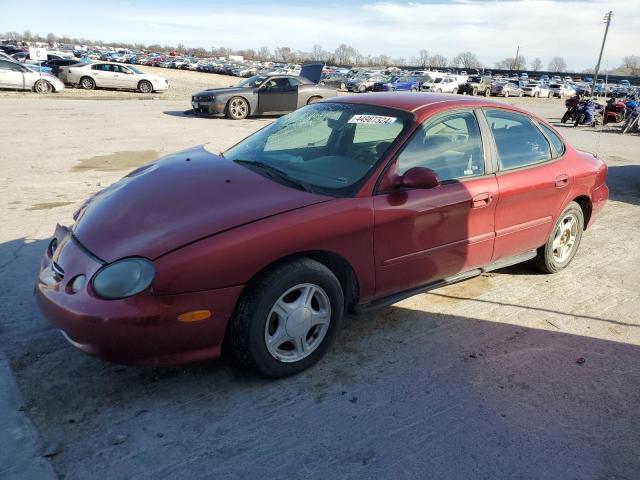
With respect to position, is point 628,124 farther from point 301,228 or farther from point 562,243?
point 301,228

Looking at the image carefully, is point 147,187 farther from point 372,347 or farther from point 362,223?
point 372,347

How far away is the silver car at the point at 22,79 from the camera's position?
819 inches

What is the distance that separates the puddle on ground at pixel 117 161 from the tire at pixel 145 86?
16.7m

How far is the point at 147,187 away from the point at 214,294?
39.5 inches

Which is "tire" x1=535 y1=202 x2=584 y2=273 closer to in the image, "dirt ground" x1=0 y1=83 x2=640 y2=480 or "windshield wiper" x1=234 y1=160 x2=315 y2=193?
"dirt ground" x1=0 y1=83 x2=640 y2=480

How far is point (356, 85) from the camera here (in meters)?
38.1

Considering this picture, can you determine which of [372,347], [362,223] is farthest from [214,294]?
[372,347]

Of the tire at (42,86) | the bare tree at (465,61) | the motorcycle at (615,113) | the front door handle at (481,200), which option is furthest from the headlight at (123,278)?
the bare tree at (465,61)

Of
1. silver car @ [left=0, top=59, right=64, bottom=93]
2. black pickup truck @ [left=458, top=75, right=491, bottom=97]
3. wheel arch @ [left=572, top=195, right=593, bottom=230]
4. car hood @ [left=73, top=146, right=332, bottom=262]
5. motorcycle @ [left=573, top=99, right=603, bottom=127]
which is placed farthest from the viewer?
black pickup truck @ [left=458, top=75, right=491, bottom=97]

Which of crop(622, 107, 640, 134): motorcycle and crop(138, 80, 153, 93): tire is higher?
crop(622, 107, 640, 134): motorcycle

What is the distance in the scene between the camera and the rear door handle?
14.4 ft

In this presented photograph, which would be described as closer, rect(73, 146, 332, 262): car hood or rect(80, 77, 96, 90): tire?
rect(73, 146, 332, 262): car hood

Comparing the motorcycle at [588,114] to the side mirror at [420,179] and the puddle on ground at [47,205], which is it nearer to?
the puddle on ground at [47,205]

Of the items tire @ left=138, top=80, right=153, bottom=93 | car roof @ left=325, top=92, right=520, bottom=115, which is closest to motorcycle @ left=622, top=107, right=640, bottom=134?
car roof @ left=325, top=92, right=520, bottom=115
